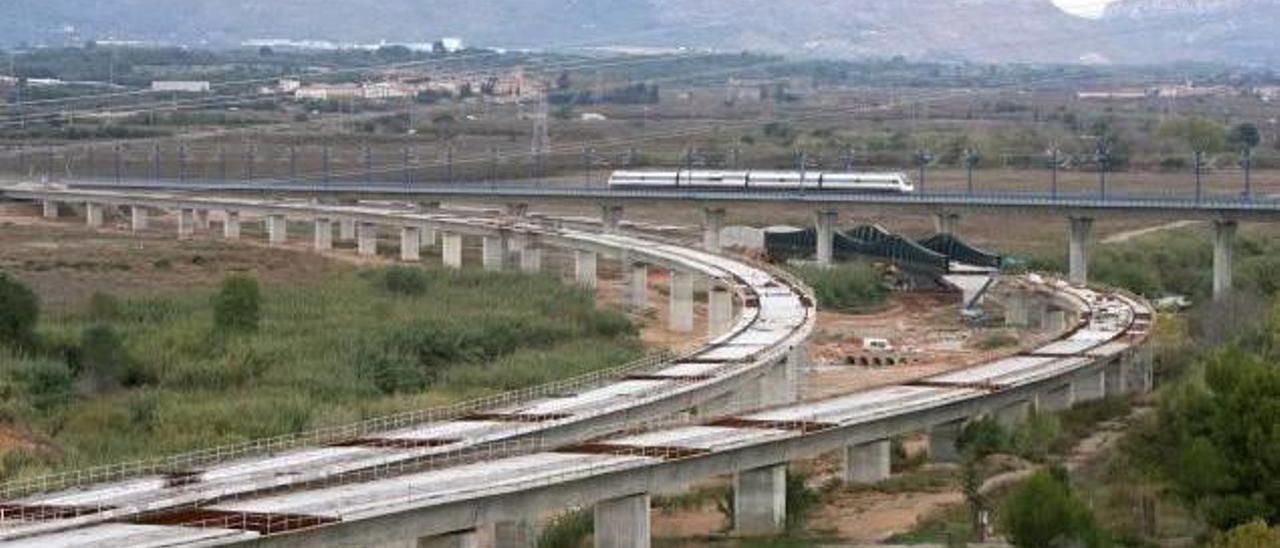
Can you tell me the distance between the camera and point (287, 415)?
174ft

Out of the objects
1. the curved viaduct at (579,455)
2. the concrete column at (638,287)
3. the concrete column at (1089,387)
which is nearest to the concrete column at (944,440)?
the curved viaduct at (579,455)

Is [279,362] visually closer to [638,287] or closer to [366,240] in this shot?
[638,287]

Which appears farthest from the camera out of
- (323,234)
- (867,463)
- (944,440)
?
(323,234)

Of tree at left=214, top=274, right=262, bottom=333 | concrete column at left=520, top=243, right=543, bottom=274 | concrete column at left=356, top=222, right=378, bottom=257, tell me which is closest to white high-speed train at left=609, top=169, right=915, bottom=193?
concrete column at left=356, top=222, right=378, bottom=257

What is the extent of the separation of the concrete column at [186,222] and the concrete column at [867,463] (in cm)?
6860

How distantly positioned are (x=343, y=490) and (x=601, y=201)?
6697 centimetres

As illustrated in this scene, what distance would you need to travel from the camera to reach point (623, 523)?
1641 inches

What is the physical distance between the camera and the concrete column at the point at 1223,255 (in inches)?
3334

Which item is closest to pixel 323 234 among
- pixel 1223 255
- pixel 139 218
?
pixel 139 218

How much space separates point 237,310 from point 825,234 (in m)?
37.3

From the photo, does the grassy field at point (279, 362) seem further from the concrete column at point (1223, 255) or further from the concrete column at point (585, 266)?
the concrete column at point (1223, 255)

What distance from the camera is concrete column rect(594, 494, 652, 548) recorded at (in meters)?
41.4

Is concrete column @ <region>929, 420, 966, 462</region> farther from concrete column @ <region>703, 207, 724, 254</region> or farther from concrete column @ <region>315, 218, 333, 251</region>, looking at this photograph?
concrete column @ <region>315, 218, 333, 251</region>

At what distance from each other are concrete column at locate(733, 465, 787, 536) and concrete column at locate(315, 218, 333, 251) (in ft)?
214
